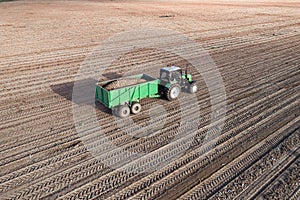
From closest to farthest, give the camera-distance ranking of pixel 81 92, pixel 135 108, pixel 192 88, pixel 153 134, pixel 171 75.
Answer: pixel 153 134, pixel 135 108, pixel 171 75, pixel 192 88, pixel 81 92

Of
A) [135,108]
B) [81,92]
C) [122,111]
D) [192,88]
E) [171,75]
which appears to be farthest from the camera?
[81,92]

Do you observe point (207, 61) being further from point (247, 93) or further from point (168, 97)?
point (168, 97)

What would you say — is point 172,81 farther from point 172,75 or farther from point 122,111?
point 122,111

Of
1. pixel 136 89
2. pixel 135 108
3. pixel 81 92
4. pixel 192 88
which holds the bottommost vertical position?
pixel 81 92

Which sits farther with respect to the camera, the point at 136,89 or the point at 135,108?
the point at 135,108

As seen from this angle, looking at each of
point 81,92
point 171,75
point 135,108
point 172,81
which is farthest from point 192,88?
point 81,92

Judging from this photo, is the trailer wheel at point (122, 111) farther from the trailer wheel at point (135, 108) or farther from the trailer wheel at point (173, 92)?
the trailer wheel at point (173, 92)

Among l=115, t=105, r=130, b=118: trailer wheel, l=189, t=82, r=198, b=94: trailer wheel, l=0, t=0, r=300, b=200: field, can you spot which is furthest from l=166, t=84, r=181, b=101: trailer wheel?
l=115, t=105, r=130, b=118: trailer wheel
